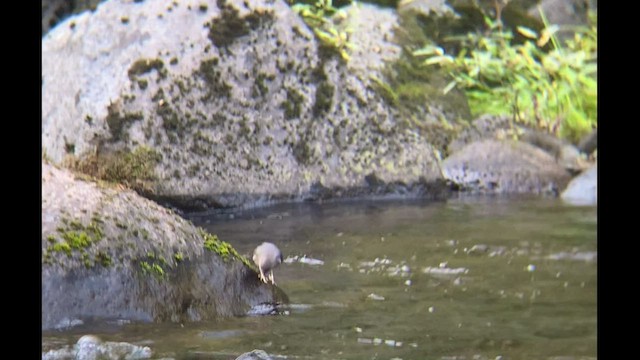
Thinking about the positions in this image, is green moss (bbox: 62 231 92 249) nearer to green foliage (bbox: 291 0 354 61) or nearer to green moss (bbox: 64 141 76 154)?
green moss (bbox: 64 141 76 154)

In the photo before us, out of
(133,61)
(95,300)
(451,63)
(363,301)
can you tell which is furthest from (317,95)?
(95,300)

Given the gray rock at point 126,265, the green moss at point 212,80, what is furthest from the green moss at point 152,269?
the green moss at point 212,80

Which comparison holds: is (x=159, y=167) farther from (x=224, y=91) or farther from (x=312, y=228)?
(x=312, y=228)

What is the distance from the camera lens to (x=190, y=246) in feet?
17.5

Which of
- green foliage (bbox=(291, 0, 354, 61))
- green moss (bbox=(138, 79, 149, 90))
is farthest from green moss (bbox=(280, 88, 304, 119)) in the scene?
green moss (bbox=(138, 79, 149, 90))

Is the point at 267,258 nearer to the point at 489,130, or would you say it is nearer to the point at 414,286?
the point at 414,286

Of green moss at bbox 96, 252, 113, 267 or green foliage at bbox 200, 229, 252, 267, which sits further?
green foliage at bbox 200, 229, 252, 267

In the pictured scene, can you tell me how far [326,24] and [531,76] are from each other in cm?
Result: 238

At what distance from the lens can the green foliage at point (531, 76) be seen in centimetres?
1156

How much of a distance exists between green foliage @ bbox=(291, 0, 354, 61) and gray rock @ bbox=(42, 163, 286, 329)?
5.08 meters

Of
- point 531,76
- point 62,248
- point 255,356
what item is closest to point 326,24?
point 531,76

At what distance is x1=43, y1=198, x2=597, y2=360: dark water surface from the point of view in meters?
4.65

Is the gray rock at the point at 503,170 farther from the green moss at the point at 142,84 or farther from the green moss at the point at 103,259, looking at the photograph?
the green moss at the point at 103,259
